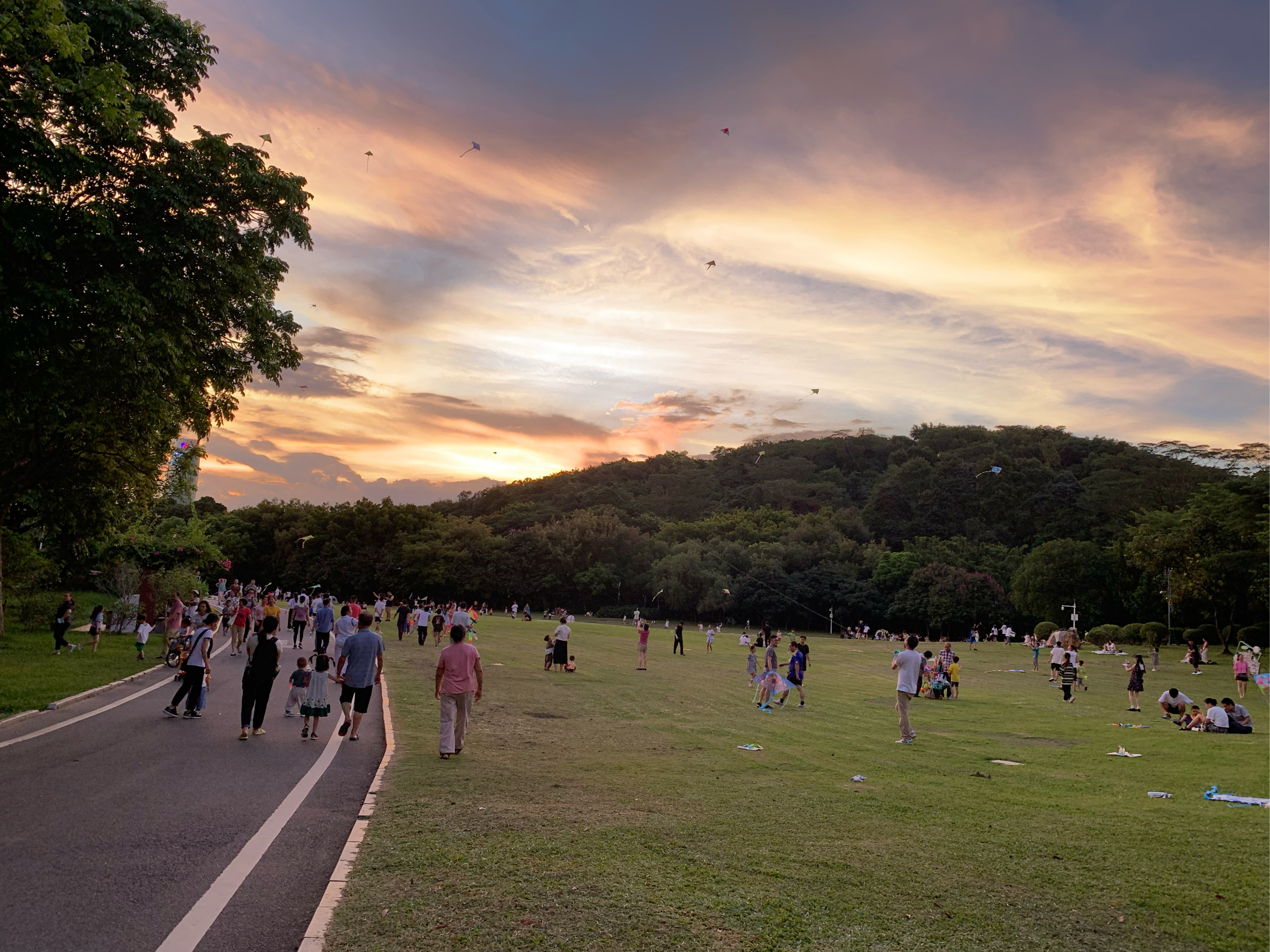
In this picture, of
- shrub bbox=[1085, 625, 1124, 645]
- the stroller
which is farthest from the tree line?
the stroller

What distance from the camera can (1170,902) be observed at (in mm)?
6148

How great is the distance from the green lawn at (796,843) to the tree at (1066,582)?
55.7m

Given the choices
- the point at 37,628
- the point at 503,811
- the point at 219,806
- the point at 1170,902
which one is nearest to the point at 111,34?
the point at 219,806

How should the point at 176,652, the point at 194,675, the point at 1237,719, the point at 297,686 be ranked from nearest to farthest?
1. the point at 297,686
2. the point at 194,675
3. the point at 1237,719
4. the point at 176,652

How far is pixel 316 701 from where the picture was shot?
40.1 feet

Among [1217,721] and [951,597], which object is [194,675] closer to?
[1217,721]

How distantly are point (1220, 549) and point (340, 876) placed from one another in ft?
163

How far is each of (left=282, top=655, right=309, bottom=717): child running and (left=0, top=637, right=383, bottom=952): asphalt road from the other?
811mm

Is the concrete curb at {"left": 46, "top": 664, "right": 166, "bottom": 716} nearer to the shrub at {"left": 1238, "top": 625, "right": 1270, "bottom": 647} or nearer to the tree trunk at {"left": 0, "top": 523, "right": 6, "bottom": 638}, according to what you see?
the tree trunk at {"left": 0, "top": 523, "right": 6, "bottom": 638}

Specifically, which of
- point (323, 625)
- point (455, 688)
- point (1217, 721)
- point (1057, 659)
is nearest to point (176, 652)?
point (323, 625)

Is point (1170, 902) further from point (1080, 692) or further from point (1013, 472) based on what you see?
point (1013, 472)

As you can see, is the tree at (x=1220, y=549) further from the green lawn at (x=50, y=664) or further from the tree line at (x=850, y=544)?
the green lawn at (x=50, y=664)

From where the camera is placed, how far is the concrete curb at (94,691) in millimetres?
13922

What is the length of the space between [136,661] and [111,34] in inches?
599
